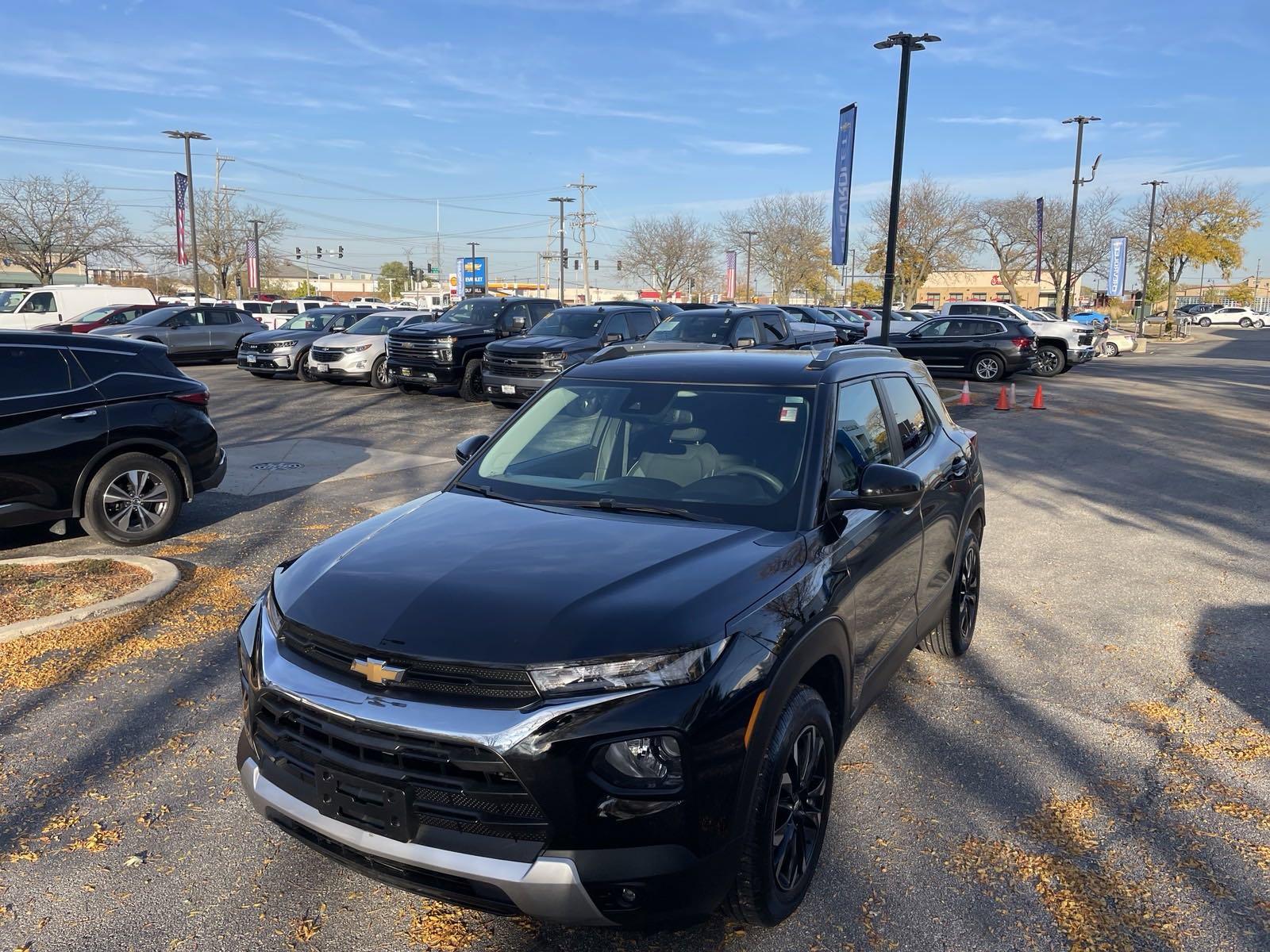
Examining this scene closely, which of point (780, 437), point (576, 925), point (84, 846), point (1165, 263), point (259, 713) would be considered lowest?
point (84, 846)

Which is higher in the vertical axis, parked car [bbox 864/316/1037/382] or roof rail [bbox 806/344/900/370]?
roof rail [bbox 806/344/900/370]

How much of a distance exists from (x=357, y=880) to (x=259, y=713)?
79 centimetres

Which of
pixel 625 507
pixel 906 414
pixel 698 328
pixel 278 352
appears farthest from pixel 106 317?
pixel 625 507

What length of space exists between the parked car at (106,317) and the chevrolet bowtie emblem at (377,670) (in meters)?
26.2

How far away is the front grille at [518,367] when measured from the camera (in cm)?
1623

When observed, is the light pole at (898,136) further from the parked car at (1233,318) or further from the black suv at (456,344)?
the parked car at (1233,318)

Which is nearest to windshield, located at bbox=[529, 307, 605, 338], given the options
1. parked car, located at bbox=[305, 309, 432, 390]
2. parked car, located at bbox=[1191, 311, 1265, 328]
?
parked car, located at bbox=[305, 309, 432, 390]

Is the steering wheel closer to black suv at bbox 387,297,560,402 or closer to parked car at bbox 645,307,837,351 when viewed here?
parked car at bbox 645,307,837,351

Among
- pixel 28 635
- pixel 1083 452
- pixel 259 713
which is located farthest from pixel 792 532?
pixel 1083 452

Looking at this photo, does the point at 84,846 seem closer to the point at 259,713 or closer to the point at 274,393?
the point at 259,713

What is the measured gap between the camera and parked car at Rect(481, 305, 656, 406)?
16.4 meters

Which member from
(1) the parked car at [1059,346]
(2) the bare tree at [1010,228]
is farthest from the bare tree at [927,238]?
(1) the parked car at [1059,346]

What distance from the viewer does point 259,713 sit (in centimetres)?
288

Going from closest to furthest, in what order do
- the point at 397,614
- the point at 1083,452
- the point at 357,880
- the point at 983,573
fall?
the point at 397,614, the point at 357,880, the point at 983,573, the point at 1083,452
